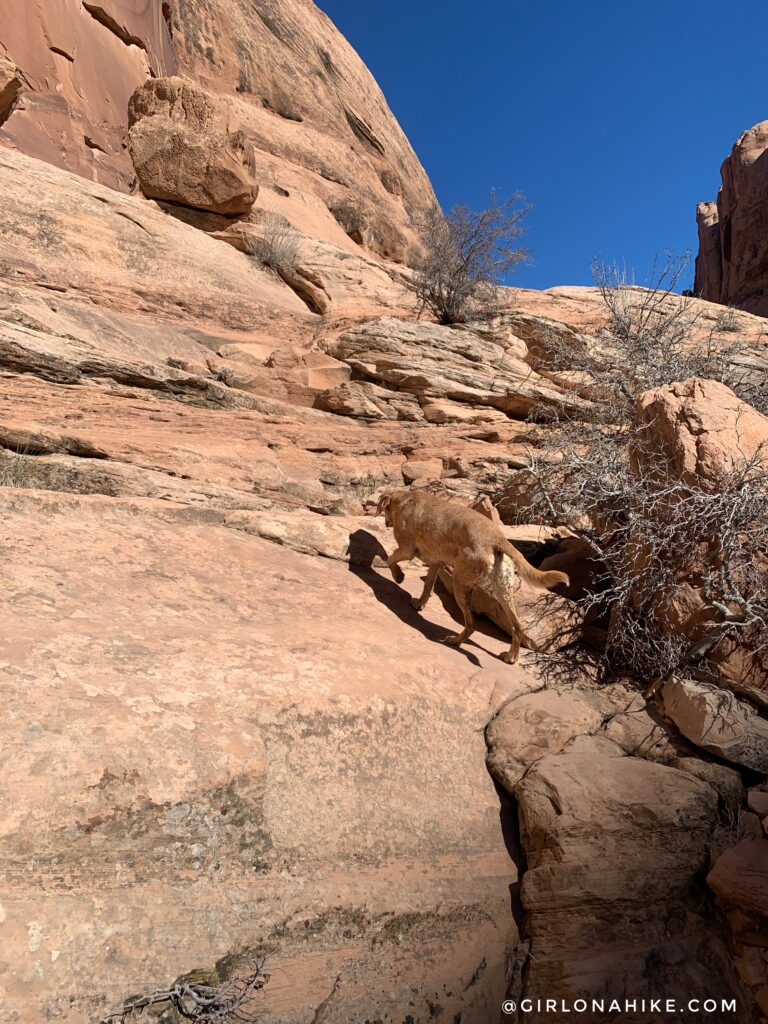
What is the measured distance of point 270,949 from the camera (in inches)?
106

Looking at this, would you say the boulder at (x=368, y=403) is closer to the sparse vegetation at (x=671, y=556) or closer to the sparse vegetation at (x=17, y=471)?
the sparse vegetation at (x=671, y=556)

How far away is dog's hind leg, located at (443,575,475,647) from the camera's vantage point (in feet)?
17.6

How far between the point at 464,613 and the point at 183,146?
56.8 feet

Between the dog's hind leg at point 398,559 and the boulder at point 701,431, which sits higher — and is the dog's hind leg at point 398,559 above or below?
below

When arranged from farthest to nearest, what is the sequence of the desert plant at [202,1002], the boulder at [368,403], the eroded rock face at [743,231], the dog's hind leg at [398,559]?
the eroded rock face at [743,231] → the boulder at [368,403] → the dog's hind leg at [398,559] → the desert plant at [202,1002]

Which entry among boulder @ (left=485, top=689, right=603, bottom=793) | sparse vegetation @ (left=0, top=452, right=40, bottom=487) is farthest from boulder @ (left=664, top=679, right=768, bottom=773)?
sparse vegetation @ (left=0, top=452, right=40, bottom=487)

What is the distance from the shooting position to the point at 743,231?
1513 inches

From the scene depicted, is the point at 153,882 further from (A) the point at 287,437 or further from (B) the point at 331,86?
(B) the point at 331,86

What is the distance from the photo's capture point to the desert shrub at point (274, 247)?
17312 mm

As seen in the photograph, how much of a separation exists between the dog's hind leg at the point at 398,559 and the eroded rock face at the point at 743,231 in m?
38.2

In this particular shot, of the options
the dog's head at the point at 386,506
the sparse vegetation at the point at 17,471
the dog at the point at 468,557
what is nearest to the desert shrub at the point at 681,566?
the dog at the point at 468,557

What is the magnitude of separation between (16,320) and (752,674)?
907 centimetres

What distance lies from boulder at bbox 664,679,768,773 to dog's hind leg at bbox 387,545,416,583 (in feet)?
8.67

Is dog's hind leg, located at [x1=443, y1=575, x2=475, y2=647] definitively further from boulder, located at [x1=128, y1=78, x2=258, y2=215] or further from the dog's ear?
boulder, located at [x1=128, y1=78, x2=258, y2=215]
